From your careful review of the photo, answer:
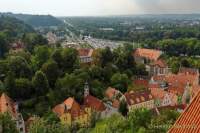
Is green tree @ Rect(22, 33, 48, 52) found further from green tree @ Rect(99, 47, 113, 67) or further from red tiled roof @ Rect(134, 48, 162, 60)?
red tiled roof @ Rect(134, 48, 162, 60)

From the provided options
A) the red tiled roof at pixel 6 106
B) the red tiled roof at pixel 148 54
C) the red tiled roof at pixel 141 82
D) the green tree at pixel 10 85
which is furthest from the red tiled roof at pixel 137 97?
the red tiled roof at pixel 148 54

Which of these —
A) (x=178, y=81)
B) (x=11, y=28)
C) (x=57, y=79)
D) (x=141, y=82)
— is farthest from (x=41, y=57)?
(x=11, y=28)

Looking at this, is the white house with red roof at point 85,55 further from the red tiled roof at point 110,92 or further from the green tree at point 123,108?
the green tree at point 123,108

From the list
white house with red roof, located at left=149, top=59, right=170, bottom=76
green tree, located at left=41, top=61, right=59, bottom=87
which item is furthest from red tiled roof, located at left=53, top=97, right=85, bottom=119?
white house with red roof, located at left=149, top=59, right=170, bottom=76

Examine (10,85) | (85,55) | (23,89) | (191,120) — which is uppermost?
(191,120)

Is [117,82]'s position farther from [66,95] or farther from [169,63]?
[169,63]

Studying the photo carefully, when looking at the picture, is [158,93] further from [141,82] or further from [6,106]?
[6,106]
